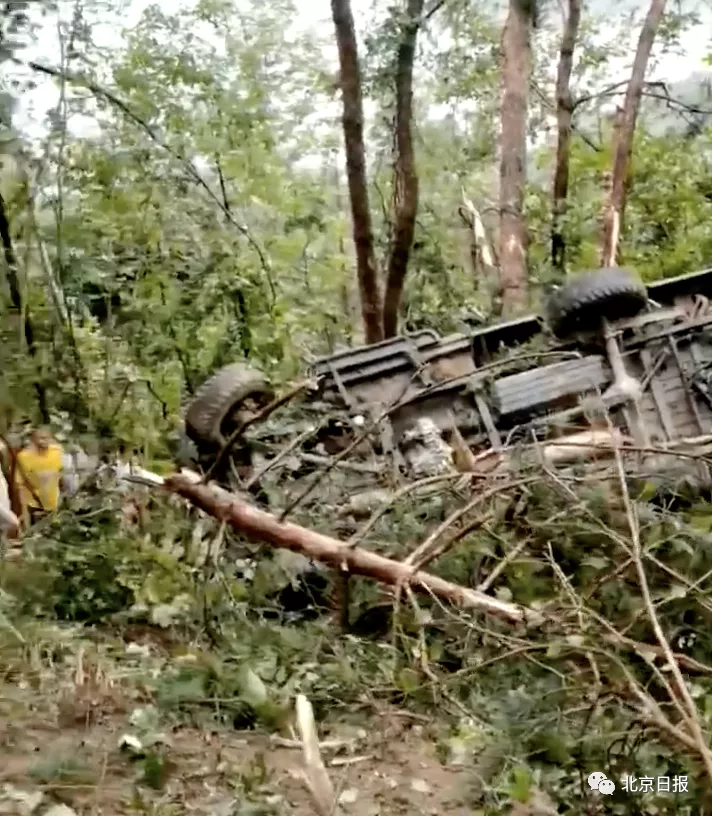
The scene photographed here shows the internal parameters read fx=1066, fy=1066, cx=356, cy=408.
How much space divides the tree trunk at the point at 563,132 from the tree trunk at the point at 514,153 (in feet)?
5.66

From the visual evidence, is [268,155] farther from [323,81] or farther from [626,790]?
[626,790]

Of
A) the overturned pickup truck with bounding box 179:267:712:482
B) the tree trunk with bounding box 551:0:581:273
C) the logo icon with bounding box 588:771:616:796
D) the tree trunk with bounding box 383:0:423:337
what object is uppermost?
the tree trunk with bounding box 551:0:581:273

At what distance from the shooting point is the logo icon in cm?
349

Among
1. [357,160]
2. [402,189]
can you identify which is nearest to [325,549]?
[357,160]

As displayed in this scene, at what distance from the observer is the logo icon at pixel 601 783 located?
138 inches

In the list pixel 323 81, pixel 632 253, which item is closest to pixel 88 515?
pixel 632 253

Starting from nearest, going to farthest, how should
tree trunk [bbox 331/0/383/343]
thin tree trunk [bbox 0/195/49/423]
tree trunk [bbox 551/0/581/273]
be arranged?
thin tree trunk [bbox 0/195/49/423] < tree trunk [bbox 331/0/383/343] < tree trunk [bbox 551/0/581/273]

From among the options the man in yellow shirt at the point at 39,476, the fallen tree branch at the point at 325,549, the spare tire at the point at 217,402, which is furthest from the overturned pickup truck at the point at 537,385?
the fallen tree branch at the point at 325,549

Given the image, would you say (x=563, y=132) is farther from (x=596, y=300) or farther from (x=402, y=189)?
(x=596, y=300)

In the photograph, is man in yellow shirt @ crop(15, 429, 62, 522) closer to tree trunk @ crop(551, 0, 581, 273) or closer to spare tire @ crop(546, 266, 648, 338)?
spare tire @ crop(546, 266, 648, 338)

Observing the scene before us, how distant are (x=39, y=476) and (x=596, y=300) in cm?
374

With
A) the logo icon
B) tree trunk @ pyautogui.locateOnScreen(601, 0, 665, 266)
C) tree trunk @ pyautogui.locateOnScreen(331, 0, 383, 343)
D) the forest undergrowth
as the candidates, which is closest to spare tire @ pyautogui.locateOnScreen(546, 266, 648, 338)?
the forest undergrowth

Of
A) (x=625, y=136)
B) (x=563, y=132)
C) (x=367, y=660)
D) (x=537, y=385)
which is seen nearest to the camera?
(x=367, y=660)

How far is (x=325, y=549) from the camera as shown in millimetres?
5000
